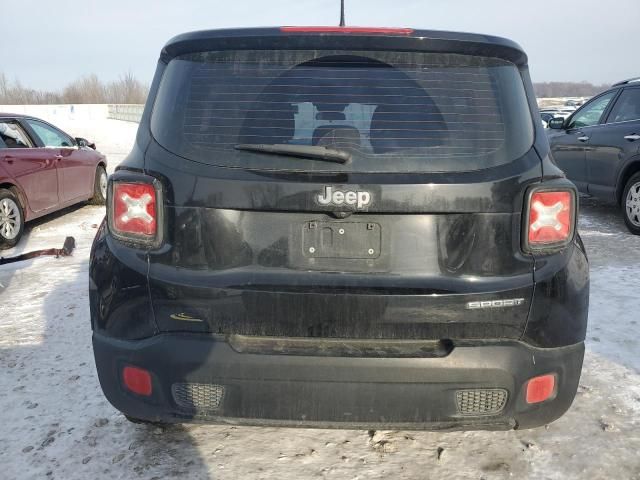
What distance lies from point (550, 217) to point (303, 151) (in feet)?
3.17

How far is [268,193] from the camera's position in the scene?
6.48ft

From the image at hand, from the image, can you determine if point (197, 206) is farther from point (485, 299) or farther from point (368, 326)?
point (485, 299)

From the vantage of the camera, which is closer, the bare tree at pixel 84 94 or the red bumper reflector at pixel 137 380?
the red bumper reflector at pixel 137 380

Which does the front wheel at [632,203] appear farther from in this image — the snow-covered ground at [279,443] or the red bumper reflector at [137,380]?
the red bumper reflector at [137,380]

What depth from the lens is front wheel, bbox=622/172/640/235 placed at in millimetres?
6820

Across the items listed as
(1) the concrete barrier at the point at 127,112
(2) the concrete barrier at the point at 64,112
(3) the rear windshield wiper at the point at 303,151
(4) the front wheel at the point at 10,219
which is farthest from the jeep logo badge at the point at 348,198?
(2) the concrete barrier at the point at 64,112

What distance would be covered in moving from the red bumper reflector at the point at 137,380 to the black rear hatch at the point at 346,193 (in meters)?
0.25

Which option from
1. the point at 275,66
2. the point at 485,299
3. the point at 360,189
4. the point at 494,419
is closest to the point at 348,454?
the point at 494,419

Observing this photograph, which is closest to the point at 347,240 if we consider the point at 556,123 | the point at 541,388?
the point at 541,388

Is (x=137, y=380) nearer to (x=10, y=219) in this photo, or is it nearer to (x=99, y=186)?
(x=10, y=219)

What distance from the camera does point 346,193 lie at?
6.38 feet

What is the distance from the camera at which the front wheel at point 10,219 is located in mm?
6512

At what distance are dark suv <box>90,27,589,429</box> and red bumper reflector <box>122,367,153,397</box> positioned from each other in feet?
0.05

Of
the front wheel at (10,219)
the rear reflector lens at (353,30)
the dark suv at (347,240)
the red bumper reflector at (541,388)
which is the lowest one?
the front wheel at (10,219)
